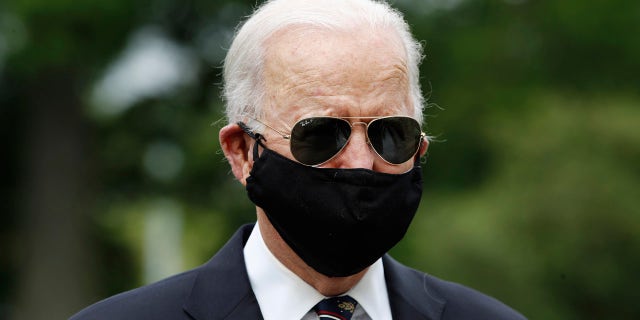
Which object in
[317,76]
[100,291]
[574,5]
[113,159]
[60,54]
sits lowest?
[100,291]

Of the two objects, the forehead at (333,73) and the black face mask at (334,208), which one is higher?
the forehead at (333,73)

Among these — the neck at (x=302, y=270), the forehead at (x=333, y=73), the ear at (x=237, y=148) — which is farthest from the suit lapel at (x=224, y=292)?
the forehead at (x=333, y=73)

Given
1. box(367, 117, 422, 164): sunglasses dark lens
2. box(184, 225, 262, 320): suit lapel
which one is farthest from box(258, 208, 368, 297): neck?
box(367, 117, 422, 164): sunglasses dark lens

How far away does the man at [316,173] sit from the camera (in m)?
3.21

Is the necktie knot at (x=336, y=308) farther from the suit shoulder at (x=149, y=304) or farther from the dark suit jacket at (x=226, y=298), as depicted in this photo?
the suit shoulder at (x=149, y=304)

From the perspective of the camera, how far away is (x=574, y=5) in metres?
13.7

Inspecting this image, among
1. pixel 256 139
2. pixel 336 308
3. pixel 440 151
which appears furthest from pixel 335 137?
pixel 440 151

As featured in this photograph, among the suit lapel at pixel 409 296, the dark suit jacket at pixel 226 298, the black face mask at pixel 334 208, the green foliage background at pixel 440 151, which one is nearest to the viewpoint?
the black face mask at pixel 334 208

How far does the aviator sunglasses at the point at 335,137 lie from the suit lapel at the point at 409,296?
427mm

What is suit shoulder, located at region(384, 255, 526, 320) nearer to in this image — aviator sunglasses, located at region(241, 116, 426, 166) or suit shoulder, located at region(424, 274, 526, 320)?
suit shoulder, located at region(424, 274, 526, 320)

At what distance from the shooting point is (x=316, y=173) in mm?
3203

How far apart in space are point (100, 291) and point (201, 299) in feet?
38.2

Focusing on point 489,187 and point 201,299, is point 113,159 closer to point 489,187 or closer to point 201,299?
point 489,187

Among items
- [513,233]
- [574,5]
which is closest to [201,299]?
[513,233]
